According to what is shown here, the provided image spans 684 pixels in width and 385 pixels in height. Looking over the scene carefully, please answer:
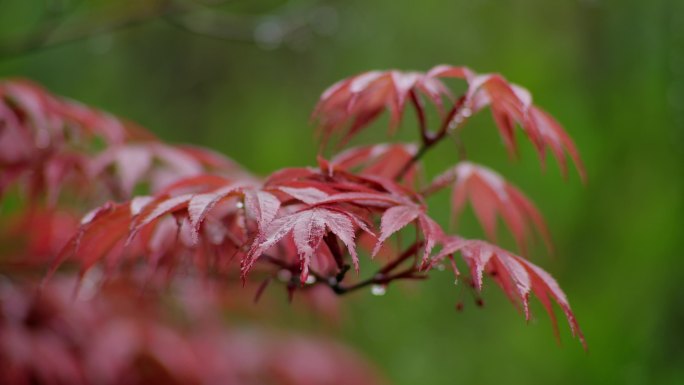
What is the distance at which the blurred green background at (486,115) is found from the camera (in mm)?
2244

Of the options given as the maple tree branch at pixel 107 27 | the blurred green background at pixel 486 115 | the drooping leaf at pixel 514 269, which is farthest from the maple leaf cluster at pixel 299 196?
the blurred green background at pixel 486 115

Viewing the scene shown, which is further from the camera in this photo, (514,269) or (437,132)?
(437,132)

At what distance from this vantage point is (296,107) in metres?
2.76

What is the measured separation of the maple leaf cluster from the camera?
605mm

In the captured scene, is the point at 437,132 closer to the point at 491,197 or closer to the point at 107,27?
the point at 491,197

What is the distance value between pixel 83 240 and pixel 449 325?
76.7 inches

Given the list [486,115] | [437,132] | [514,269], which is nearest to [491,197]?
[437,132]

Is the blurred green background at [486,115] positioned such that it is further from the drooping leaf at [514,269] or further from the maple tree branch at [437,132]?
the drooping leaf at [514,269]

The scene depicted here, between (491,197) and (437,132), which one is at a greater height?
(437,132)

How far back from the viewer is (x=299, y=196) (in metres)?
0.63

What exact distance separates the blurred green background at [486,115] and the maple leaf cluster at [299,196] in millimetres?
889

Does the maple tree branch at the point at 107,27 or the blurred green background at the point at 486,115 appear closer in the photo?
the maple tree branch at the point at 107,27

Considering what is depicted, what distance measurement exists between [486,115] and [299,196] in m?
2.05

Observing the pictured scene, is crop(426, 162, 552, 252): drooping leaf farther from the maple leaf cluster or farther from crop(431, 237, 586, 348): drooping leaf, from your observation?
crop(431, 237, 586, 348): drooping leaf
